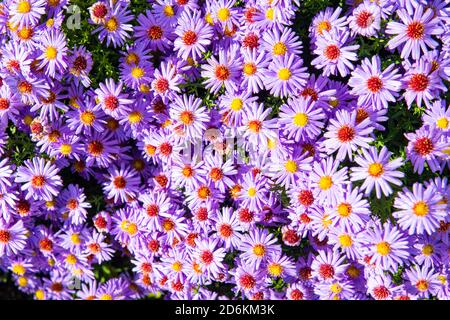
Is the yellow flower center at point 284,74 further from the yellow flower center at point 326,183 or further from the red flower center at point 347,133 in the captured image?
the yellow flower center at point 326,183

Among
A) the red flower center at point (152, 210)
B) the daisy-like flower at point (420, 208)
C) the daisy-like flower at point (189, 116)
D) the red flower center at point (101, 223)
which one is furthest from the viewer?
the red flower center at point (101, 223)

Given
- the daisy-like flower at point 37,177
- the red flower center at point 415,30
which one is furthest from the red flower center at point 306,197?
the daisy-like flower at point 37,177

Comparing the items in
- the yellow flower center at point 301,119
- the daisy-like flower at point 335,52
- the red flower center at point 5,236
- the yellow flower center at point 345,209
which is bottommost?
the yellow flower center at point 345,209

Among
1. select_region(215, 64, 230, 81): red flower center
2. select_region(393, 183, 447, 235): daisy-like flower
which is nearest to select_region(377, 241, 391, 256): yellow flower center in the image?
select_region(393, 183, 447, 235): daisy-like flower

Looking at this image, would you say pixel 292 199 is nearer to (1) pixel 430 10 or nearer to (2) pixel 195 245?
(2) pixel 195 245

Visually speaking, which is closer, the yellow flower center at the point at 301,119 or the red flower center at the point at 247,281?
the yellow flower center at the point at 301,119

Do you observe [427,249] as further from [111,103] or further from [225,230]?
[111,103]
